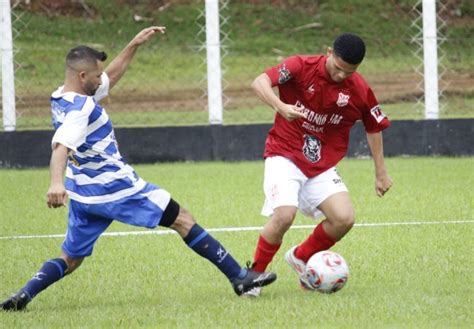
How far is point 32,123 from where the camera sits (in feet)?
51.3

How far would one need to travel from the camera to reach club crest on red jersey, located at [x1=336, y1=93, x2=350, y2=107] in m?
7.29

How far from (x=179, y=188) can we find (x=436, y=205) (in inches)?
111

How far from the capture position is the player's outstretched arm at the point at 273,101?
6.75 m

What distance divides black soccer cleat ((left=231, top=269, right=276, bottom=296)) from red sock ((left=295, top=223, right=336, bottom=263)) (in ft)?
1.61

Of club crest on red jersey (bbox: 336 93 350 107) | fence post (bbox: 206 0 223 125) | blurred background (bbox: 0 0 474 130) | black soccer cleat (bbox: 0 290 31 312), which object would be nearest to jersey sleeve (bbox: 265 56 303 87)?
club crest on red jersey (bbox: 336 93 350 107)

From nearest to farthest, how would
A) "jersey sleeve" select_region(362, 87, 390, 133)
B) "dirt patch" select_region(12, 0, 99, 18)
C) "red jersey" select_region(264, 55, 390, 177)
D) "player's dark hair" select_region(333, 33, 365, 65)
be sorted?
1. "player's dark hair" select_region(333, 33, 365, 65)
2. "red jersey" select_region(264, 55, 390, 177)
3. "jersey sleeve" select_region(362, 87, 390, 133)
4. "dirt patch" select_region(12, 0, 99, 18)

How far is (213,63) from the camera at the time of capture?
14.7 meters

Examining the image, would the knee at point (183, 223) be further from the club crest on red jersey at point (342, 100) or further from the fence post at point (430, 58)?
the fence post at point (430, 58)

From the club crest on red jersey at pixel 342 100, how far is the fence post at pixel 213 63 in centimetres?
735

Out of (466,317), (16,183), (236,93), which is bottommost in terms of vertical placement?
(236,93)

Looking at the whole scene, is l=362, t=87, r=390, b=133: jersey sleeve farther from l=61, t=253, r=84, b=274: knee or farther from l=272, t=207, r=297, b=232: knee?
l=61, t=253, r=84, b=274: knee

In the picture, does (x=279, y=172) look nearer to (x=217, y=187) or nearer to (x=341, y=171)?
(x=217, y=187)

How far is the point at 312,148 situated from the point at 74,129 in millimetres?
1574

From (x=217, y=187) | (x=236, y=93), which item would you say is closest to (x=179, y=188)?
(x=217, y=187)
